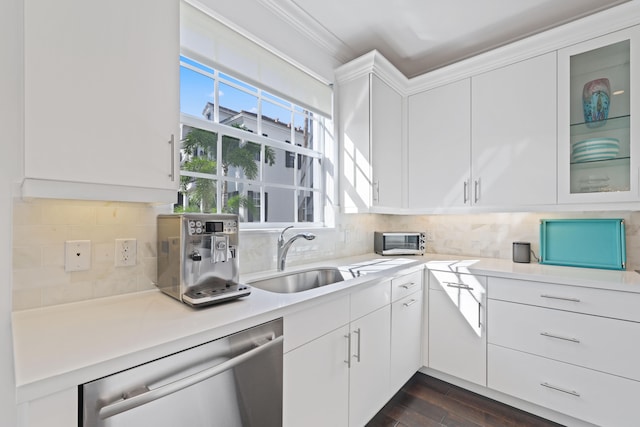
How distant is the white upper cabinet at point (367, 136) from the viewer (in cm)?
222

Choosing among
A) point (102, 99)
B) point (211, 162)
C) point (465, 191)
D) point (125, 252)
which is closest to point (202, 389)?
point (125, 252)

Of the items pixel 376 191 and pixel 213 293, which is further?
pixel 376 191

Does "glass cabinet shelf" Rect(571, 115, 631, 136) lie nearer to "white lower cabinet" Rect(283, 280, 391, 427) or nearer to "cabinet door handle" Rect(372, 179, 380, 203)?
"cabinet door handle" Rect(372, 179, 380, 203)

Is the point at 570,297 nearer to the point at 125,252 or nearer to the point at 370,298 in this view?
the point at 370,298

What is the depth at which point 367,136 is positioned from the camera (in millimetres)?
2215

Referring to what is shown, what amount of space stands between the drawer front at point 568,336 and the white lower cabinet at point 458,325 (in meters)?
0.09

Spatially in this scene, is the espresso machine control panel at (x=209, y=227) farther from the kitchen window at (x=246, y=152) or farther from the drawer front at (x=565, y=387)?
the drawer front at (x=565, y=387)

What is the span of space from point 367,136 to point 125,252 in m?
1.70

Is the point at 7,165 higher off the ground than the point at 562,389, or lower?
higher

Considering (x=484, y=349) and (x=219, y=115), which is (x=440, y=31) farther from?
(x=484, y=349)

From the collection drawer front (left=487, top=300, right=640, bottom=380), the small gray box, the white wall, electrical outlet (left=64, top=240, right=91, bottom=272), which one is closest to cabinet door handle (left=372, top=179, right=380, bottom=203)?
drawer front (left=487, top=300, right=640, bottom=380)

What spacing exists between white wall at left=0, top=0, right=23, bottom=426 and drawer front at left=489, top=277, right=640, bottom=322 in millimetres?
2394

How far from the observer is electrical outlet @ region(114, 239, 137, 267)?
4.11 feet

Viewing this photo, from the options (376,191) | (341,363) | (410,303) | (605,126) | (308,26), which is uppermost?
(308,26)
